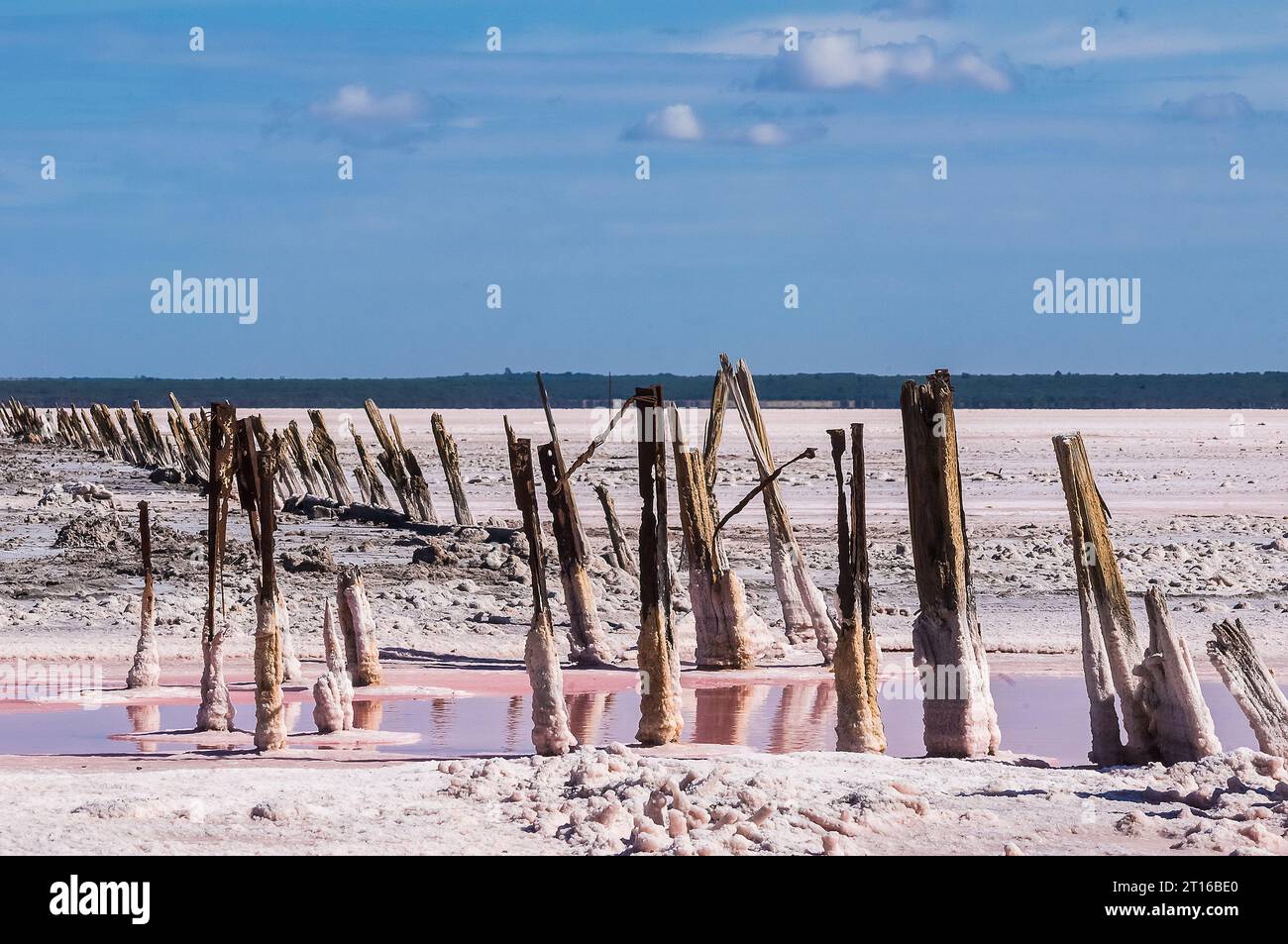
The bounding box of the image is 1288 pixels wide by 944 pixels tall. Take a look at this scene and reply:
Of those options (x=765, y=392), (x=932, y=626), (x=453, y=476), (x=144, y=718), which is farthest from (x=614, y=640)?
(x=765, y=392)

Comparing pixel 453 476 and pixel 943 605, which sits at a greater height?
pixel 453 476

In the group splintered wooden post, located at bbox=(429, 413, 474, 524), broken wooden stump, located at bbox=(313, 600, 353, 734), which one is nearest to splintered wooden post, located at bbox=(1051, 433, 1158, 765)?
broken wooden stump, located at bbox=(313, 600, 353, 734)

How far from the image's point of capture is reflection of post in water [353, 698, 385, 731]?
1207 centimetres

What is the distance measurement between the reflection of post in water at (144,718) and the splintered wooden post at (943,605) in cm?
455

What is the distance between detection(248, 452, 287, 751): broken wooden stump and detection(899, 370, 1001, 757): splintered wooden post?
3.55 meters

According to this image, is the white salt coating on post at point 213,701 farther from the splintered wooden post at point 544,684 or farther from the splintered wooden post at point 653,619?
the splintered wooden post at point 653,619

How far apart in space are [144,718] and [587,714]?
289 cm

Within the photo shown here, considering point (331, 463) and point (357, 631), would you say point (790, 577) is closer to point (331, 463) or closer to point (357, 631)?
point (357, 631)

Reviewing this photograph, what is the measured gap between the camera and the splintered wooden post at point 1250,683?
925 cm

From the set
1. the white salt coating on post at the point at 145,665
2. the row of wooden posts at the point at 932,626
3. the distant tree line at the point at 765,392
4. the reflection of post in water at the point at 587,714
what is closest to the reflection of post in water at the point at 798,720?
the row of wooden posts at the point at 932,626

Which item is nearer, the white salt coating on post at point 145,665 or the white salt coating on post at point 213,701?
the white salt coating on post at point 213,701

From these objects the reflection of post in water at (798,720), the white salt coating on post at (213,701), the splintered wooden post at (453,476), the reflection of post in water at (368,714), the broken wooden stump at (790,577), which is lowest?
the reflection of post in water at (798,720)

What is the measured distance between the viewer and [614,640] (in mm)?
16031
